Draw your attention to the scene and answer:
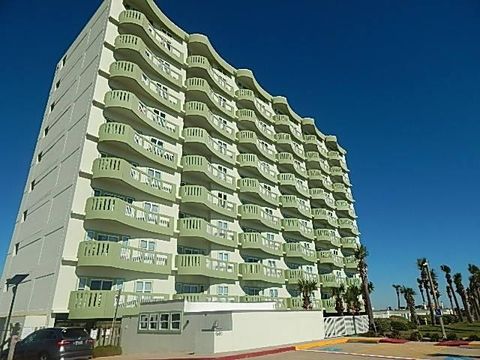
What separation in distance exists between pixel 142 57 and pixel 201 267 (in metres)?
18.4

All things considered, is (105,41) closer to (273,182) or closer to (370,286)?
(273,182)

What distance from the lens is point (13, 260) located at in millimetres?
30188

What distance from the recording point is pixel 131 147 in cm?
2727

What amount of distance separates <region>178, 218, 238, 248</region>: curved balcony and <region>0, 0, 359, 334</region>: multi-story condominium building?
0.36 feet

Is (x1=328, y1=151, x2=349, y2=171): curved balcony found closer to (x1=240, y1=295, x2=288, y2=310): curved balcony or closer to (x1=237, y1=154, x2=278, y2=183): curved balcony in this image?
(x1=237, y1=154, x2=278, y2=183): curved balcony

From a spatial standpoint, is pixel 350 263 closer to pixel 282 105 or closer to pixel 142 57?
pixel 282 105

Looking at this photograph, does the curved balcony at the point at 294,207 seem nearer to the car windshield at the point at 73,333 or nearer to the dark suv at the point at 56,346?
the car windshield at the point at 73,333

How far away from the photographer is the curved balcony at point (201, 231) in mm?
30031

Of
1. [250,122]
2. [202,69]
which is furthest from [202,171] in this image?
[250,122]

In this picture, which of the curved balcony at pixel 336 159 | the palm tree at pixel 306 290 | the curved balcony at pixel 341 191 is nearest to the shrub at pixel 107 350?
the palm tree at pixel 306 290

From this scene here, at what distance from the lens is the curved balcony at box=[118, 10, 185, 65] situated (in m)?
31.0

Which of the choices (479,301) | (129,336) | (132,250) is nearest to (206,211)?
(132,250)

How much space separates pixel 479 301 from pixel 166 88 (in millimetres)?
78030

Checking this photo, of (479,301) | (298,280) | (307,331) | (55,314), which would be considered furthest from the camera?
(479,301)
